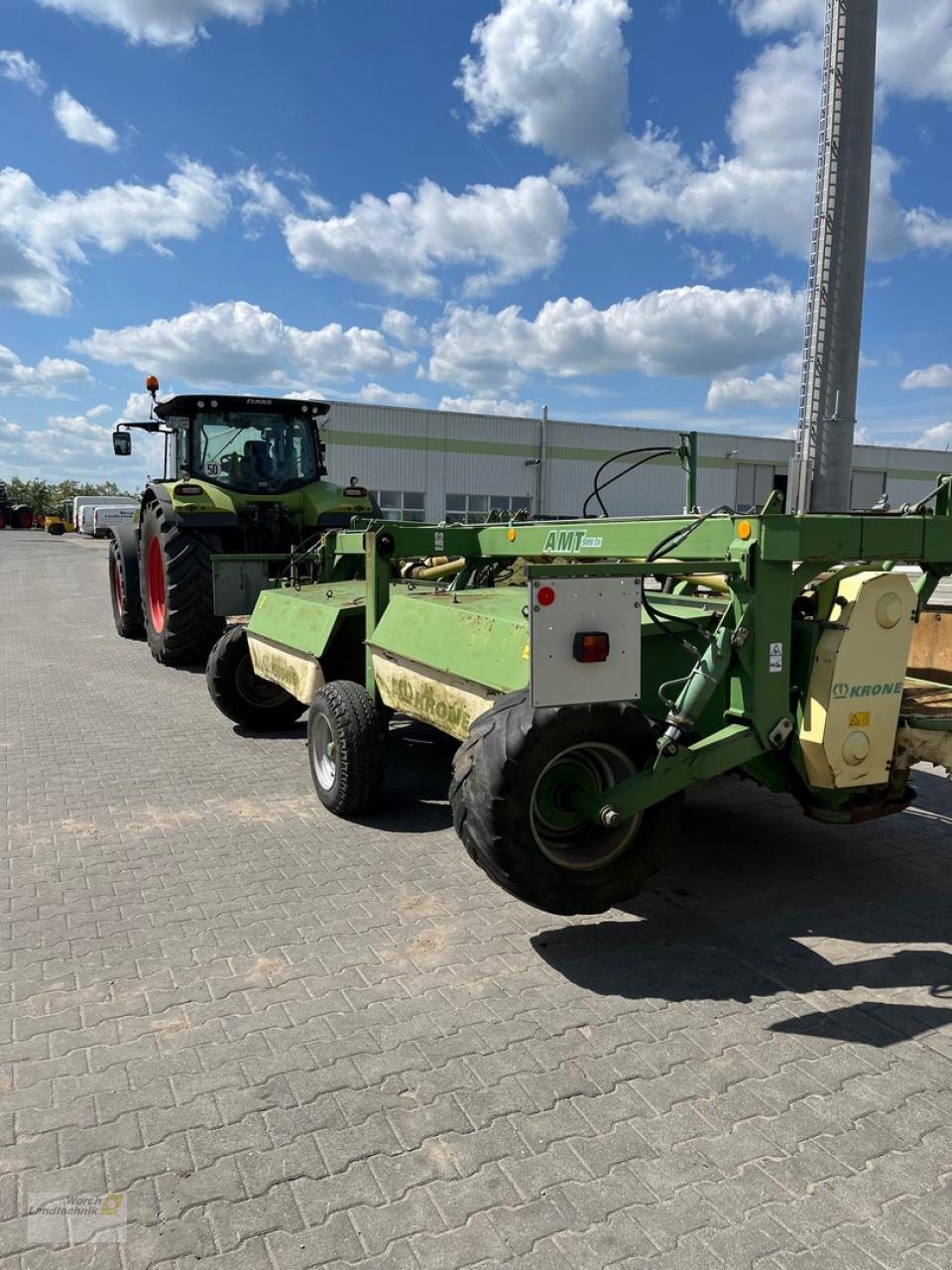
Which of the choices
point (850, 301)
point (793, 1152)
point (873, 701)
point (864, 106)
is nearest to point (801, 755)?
point (873, 701)

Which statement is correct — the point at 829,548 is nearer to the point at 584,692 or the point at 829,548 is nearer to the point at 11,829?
the point at 584,692

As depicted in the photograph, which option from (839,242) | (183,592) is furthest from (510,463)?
(183,592)

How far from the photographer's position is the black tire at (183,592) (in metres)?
9.15

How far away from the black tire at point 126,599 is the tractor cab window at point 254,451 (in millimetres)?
2032

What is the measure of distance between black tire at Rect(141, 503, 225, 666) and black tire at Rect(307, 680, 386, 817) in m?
4.35

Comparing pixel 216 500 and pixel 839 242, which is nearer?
pixel 216 500

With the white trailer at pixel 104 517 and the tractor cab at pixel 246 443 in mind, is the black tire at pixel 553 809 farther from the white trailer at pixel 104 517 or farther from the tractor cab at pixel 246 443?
the white trailer at pixel 104 517

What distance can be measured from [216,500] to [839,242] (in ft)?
25.7

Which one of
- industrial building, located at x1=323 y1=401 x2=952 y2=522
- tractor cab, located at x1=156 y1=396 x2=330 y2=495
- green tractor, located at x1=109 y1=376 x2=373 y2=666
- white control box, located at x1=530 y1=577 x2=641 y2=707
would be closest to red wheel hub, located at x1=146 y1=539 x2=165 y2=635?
green tractor, located at x1=109 y1=376 x2=373 y2=666

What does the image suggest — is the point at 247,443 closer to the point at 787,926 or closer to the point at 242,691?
the point at 242,691

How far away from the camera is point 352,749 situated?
4.87 metres

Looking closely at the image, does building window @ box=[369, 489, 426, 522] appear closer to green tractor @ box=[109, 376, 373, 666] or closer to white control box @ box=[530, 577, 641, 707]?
green tractor @ box=[109, 376, 373, 666]

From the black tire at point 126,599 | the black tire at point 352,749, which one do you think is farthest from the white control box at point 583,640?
the black tire at point 126,599

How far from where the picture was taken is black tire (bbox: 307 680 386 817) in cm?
488
